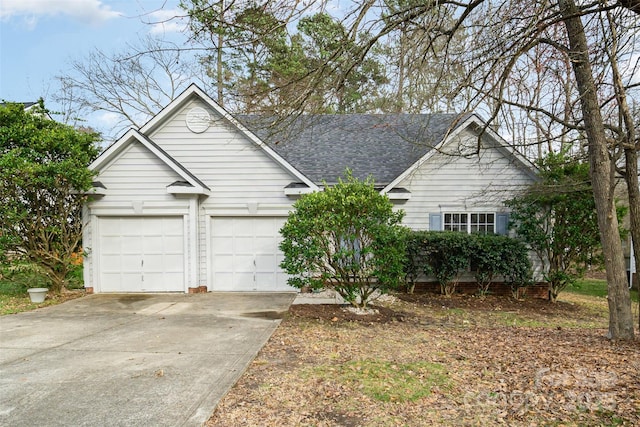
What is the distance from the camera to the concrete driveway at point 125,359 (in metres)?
3.97

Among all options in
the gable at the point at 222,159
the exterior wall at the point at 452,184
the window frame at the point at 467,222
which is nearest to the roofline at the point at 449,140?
the exterior wall at the point at 452,184

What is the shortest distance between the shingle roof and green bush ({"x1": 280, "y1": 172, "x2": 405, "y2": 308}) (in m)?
3.70

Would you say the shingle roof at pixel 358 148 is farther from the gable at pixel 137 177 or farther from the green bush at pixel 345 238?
the green bush at pixel 345 238

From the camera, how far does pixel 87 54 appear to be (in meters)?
20.4

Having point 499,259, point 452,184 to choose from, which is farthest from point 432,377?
point 452,184

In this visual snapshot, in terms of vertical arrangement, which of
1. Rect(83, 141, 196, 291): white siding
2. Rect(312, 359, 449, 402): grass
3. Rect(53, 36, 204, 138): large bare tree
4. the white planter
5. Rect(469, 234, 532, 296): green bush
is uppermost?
Rect(53, 36, 204, 138): large bare tree

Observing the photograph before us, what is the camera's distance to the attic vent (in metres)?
11.4

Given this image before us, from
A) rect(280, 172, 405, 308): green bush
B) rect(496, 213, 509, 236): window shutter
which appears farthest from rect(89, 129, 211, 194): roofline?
rect(496, 213, 509, 236): window shutter

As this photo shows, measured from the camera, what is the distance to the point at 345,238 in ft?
27.0

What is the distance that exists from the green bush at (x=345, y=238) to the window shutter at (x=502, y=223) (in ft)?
14.9

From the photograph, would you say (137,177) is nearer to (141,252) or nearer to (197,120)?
(141,252)

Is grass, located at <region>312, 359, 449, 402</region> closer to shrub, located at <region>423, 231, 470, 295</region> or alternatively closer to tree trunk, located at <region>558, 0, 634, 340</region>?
tree trunk, located at <region>558, 0, 634, 340</region>

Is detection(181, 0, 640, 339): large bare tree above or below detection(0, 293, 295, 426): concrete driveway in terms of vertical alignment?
above

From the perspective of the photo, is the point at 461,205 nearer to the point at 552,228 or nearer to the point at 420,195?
the point at 420,195
